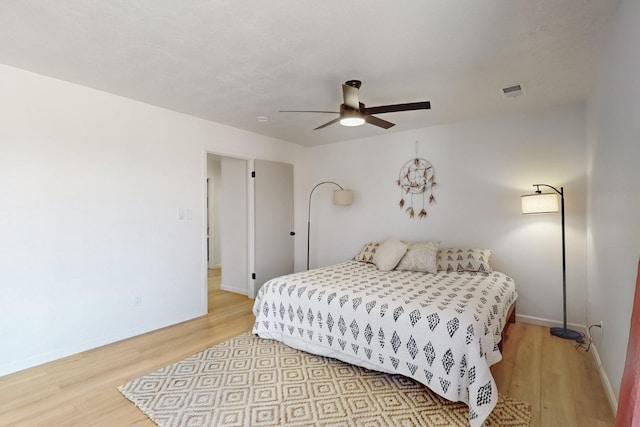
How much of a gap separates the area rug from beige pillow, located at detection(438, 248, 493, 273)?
1581 millimetres

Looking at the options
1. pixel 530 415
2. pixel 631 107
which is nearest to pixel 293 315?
pixel 530 415

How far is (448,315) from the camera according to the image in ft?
7.06

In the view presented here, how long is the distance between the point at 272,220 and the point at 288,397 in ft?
9.85

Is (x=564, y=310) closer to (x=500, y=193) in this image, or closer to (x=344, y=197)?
(x=500, y=193)

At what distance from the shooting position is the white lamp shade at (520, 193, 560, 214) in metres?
3.24

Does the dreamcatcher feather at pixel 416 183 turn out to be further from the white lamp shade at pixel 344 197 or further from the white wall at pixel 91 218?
the white wall at pixel 91 218

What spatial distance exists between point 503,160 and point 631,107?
220cm

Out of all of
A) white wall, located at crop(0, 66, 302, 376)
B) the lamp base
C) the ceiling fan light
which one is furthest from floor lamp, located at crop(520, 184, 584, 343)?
white wall, located at crop(0, 66, 302, 376)

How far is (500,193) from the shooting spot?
3.80 metres

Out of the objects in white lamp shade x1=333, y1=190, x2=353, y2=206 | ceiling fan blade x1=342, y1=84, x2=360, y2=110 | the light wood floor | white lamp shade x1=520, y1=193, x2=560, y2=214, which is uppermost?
ceiling fan blade x1=342, y1=84, x2=360, y2=110

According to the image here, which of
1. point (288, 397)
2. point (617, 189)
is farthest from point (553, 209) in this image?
point (288, 397)

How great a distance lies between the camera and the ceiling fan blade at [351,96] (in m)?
2.56

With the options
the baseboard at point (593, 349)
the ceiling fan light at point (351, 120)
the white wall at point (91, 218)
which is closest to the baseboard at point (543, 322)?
the baseboard at point (593, 349)

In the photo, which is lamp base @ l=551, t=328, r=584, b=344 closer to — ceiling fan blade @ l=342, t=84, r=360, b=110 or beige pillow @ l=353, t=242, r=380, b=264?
beige pillow @ l=353, t=242, r=380, b=264
